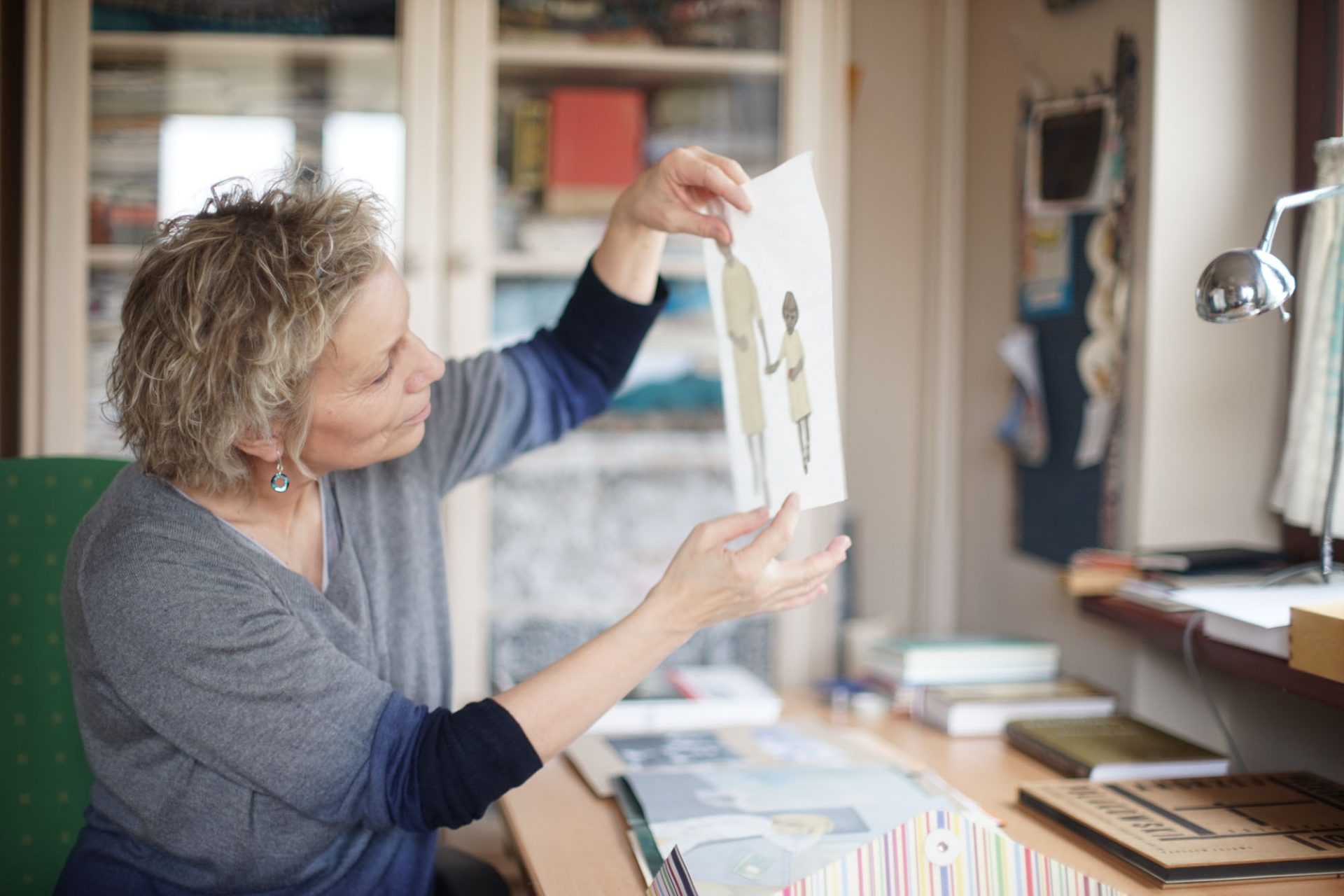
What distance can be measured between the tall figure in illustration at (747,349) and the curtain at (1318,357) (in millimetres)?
686

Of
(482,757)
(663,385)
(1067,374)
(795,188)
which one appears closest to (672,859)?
(482,757)

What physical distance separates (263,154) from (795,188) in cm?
133

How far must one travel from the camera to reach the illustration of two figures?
43.4 inches

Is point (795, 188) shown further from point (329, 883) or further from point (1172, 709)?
point (1172, 709)

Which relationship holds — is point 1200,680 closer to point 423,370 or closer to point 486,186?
point 423,370

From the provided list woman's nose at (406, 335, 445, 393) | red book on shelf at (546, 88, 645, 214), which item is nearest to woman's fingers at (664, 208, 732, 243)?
woman's nose at (406, 335, 445, 393)

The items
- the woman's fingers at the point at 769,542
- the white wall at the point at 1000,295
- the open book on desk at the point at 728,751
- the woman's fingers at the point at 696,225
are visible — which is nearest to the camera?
the woman's fingers at the point at 769,542

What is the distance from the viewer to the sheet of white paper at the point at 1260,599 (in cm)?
115

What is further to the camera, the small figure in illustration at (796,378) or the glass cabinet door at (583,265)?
the glass cabinet door at (583,265)

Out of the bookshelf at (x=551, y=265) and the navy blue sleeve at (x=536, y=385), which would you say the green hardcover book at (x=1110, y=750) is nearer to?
the navy blue sleeve at (x=536, y=385)

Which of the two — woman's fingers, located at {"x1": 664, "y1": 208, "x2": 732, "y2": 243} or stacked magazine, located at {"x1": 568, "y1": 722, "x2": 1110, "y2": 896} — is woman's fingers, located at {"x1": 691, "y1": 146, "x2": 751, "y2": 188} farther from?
stacked magazine, located at {"x1": 568, "y1": 722, "x2": 1110, "y2": 896}

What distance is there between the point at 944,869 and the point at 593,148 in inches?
61.2

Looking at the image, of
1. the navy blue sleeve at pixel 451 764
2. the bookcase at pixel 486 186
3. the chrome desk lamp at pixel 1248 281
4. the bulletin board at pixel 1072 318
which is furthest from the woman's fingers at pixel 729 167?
the bookcase at pixel 486 186

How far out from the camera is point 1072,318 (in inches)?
68.0
